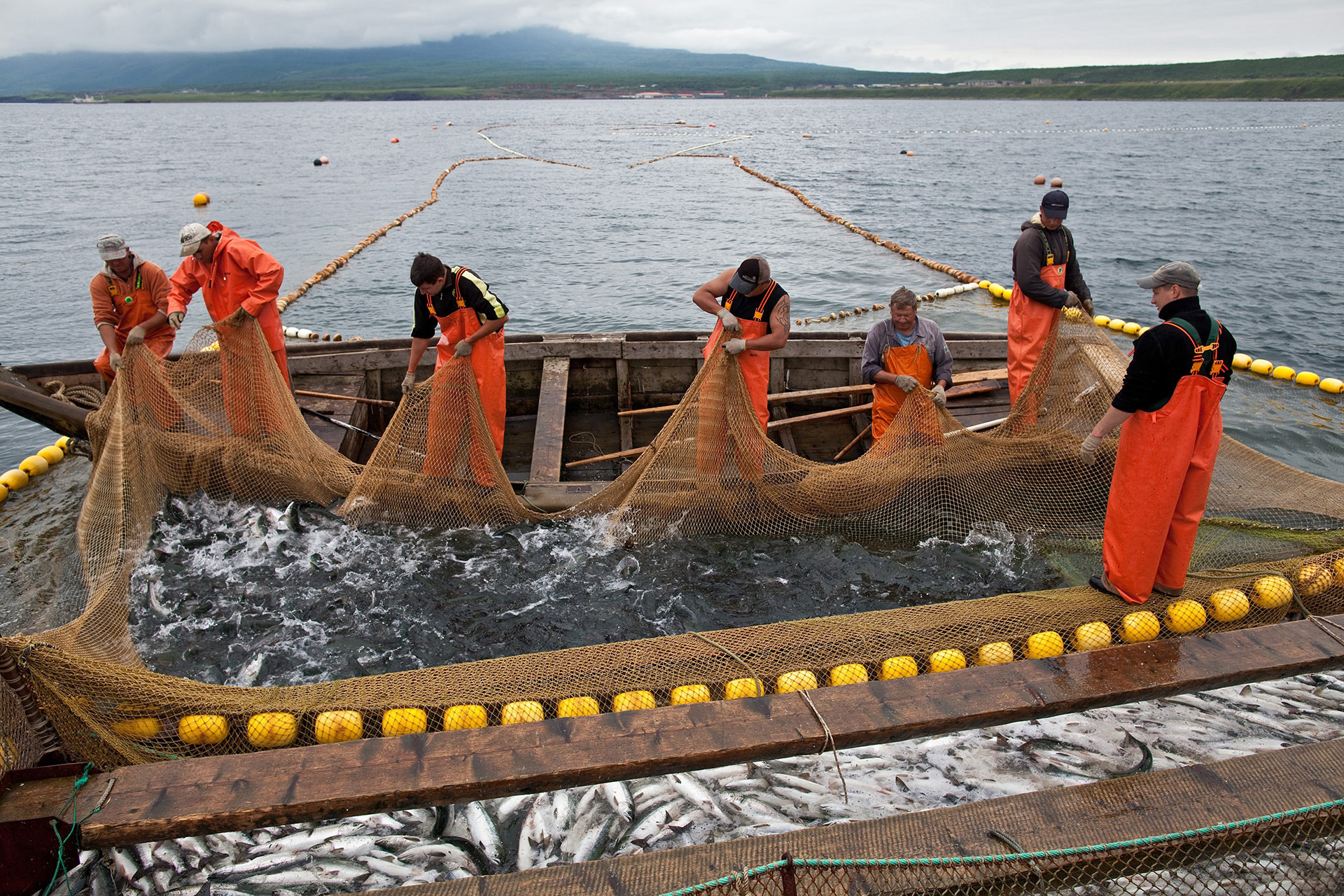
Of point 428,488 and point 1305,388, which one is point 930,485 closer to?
point 428,488

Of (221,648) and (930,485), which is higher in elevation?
(930,485)

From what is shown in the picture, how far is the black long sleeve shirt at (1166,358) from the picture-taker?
12.5 feet

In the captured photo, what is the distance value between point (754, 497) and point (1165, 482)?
2.62 meters

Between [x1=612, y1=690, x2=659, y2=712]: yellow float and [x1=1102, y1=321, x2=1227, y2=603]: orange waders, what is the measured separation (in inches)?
Result: 101

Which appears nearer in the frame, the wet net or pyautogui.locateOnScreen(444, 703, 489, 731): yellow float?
pyautogui.locateOnScreen(444, 703, 489, 731): yellow float

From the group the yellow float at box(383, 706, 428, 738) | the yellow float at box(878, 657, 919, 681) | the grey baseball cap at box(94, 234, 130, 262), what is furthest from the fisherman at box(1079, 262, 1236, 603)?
the grey baseball cap at box(94, 234, 130, 262)

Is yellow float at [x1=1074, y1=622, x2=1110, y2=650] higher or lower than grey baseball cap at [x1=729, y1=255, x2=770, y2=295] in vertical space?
lower

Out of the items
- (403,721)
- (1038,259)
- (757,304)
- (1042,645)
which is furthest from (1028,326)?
(403,721)

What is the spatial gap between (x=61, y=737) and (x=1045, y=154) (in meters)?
56.2

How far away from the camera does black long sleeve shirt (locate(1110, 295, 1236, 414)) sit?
381 cm

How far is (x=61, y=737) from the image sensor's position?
3223 mm

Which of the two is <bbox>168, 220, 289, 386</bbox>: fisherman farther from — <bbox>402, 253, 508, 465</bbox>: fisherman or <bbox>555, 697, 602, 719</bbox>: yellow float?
<bbox>555, 697, 602, 719</bbox>: yellow float

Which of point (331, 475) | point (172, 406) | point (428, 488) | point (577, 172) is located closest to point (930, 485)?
point (428, 488)

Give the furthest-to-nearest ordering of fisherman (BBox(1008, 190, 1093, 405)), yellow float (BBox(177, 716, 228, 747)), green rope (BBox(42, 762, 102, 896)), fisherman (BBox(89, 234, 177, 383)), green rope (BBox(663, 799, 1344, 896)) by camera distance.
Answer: fisherman (BBox(89, 234, 177, 383)), fisherman (BBox(1008, 190, 1093, 405)), yellow float (BBox(177, 716, 228, 747)), green rope (BBox(42, 762, 102, 896)), green rope (BBox(663, 799, 1344, 896))
